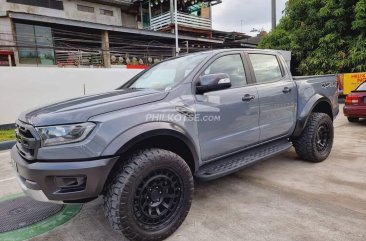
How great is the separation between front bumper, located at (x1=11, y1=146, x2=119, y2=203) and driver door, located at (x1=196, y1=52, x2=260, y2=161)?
107cm

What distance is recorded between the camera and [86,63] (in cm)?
1669

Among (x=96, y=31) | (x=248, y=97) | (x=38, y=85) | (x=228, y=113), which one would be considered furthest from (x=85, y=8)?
(x=228, y=113)

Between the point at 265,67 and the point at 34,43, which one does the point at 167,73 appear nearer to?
the point at 265,67

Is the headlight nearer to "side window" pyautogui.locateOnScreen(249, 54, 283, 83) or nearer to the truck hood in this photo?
the truck hood

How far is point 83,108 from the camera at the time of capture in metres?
2.47

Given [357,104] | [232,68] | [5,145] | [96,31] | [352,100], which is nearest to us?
[232,68]

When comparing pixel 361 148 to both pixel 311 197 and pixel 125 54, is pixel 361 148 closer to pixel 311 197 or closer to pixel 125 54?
pixel 311 197

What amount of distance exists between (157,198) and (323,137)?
3.24 meters

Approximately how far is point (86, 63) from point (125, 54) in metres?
3.16

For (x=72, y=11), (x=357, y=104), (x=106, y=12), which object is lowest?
(x=357, y=104)

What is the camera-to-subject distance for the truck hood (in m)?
2.38

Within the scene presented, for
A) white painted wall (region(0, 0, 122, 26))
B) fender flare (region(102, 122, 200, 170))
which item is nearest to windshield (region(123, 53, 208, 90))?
fender flare (region(102, 122, 200, 170))

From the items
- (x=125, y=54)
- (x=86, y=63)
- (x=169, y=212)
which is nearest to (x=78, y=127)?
(x=169, y=212)

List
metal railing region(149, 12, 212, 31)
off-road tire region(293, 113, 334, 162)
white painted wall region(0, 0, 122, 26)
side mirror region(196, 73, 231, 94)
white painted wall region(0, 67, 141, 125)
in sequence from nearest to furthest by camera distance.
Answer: side mirror region(196, 73, 231, 94) < off-road tire region(293, 113, 334, 162) < white painted wall region(0, 67, 141, 125) < white painted wall region(0, 0, 122, 26) < metal railing region(149, 12, 212, 31)
